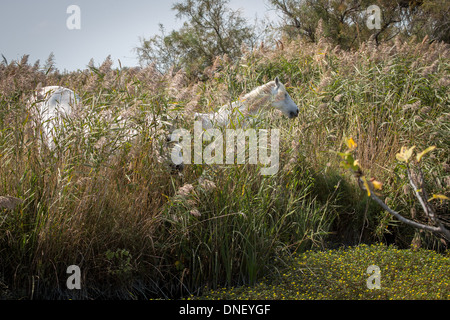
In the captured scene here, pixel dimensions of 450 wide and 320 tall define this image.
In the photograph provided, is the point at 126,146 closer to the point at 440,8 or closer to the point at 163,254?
the point at 163,254

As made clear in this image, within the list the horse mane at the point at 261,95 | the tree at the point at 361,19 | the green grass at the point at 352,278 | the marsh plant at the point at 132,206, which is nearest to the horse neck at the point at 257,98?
the horse mane at the point at 261,95

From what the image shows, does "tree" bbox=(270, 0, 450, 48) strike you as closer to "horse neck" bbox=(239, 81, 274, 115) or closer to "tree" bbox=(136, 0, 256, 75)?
"tree" bbox=(136, 0, 256, 75)

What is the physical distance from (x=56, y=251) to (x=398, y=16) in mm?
15473

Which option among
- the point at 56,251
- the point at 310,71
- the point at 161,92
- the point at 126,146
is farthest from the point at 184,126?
the point at 310,71

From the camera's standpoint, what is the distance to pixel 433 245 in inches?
184
